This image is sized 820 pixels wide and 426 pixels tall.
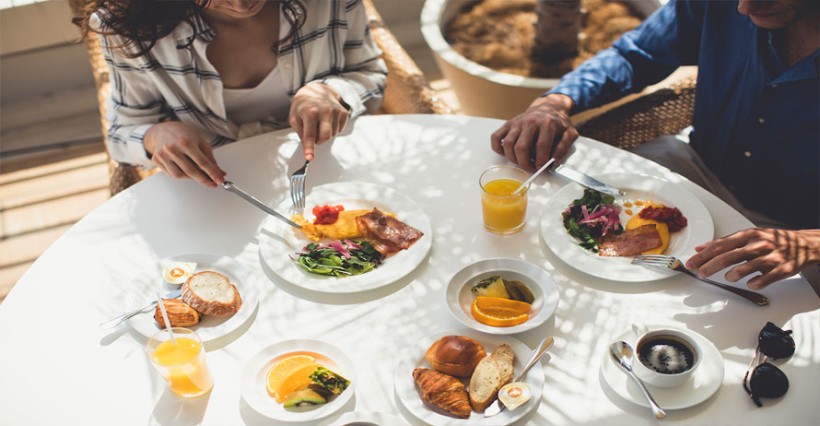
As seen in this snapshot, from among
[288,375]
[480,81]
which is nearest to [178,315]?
[288,375]

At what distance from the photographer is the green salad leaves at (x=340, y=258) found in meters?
1.57

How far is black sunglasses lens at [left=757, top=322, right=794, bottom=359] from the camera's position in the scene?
1.34 m

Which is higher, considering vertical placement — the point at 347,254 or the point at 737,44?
the point at 737,44

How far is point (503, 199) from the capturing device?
1.60 m

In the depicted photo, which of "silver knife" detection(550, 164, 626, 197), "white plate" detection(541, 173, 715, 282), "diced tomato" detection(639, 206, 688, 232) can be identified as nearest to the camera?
"white plate" detection(541, 173, 715, 282)

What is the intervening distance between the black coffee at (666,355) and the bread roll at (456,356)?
30cm

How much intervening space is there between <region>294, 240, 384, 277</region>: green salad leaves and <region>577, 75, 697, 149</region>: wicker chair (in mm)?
922

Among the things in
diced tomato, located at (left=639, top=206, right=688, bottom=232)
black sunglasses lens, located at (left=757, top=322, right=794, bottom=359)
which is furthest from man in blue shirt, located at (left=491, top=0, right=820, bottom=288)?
black sunglasses lens, located at (left=757, top=322, right=794, bottom=359)

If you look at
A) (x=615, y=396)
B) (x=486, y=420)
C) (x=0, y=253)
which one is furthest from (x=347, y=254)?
(x=0, y=253)

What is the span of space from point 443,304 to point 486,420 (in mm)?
312

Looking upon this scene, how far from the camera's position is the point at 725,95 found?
210cm

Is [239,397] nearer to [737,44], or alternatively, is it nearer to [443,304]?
[443,304]

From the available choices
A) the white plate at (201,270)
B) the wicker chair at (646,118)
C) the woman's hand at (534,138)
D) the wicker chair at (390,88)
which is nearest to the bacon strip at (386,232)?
the white plate at (201,270)

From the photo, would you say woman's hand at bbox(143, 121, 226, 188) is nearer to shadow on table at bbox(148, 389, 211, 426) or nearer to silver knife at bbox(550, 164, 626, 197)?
shadow on table at bbox(148, 389, 211, 426)
